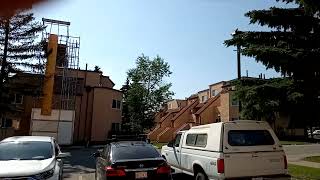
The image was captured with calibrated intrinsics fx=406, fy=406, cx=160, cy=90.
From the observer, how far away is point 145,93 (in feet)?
226

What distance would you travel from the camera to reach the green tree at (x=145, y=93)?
209ft

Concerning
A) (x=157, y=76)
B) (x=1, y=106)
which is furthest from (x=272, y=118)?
(x=157, y=76)

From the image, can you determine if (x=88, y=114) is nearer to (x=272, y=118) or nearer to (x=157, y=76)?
(x=272, y=118)

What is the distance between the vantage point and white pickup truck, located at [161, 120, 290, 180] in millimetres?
10539

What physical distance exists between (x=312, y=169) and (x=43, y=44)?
86.4 feet

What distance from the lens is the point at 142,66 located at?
74000mm

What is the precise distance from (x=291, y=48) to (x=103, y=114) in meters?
30.0

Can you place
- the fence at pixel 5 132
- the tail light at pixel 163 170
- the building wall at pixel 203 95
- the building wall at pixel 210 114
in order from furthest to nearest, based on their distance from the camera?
the building wall at pixel 203 95
the building wall at pixel 210 114
the fence at pixel 5 132
the tail light at pixel 163 170

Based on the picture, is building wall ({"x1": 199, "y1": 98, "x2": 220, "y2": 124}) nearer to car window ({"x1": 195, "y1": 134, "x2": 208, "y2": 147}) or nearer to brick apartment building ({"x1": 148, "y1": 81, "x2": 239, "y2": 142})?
brick apartment building ({"x1": 148, "y1": 81, "x2": 239, "y2": 142})

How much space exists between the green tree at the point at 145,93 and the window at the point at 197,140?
45.8 meters

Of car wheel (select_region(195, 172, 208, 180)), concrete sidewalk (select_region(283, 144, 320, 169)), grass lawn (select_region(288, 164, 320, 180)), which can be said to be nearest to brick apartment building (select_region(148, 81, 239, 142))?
concrete sidewalk (select_region(283, 144, 320, 169))

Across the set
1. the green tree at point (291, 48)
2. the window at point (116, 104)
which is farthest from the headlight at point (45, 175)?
the window at point (116, 104)

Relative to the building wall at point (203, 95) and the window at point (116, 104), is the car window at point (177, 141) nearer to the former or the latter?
the window at point (116, 104)

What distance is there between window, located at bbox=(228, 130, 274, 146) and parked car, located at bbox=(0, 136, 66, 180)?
4595mm
